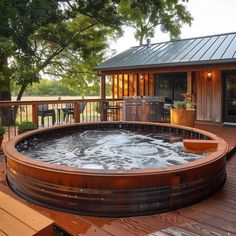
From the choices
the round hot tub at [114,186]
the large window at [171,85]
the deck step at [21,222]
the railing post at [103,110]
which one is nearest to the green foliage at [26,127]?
the round hot tub at [114,186]

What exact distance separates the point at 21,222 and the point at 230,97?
898 cm

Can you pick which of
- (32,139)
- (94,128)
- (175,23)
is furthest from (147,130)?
(175,23)

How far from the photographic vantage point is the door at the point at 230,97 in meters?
9.37

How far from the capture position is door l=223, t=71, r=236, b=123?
937cm

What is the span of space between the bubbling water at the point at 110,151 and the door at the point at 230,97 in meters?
4.07

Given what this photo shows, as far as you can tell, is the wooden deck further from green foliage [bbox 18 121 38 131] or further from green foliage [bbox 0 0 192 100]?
green foliage [bbox 0 0 192 100]

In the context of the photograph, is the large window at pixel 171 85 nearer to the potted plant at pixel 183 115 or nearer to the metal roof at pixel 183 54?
the metal roof at pixel 183 54

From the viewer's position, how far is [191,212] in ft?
9.89

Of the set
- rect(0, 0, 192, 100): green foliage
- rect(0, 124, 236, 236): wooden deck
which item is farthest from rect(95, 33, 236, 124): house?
rect(0, 124, 236, 236): wooden deck

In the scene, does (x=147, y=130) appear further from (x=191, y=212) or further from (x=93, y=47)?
(x=93, y=47)

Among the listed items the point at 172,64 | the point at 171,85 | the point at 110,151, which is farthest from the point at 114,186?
the point at 171,85

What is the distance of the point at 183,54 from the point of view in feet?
30.3

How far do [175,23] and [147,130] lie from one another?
13.9m

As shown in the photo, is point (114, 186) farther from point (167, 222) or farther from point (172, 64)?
point (172, 64)
